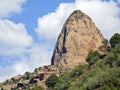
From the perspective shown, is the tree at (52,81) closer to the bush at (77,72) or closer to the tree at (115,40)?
the bush at (77,72)

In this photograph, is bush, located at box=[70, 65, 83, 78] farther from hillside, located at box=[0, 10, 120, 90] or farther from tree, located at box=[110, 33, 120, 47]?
tree, located at box=[110, 33, 120, 47]

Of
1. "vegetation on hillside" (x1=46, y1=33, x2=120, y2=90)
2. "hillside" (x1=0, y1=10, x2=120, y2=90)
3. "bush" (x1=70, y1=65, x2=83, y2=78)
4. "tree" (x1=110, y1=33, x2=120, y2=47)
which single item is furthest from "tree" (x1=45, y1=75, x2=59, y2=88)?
"tree" (x1=110, y1=33, x2=120, y2=47)

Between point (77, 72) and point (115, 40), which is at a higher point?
point (115, 40)

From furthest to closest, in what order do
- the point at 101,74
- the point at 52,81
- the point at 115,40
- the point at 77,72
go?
the point at 52,81, the point at 115,40, the point at 77,72, the point at 101,74

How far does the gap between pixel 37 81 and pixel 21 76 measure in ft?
94.2

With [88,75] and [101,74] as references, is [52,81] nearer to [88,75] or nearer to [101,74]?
[88,75]

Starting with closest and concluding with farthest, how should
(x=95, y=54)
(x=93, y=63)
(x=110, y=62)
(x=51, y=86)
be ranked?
1. (x=110, y=62)
2. (x=93, y=63)
3. (x=95, y=54)
4. (x=51, y=86)

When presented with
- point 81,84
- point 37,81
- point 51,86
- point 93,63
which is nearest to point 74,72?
point 93,63

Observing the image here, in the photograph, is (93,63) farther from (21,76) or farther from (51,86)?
(21,76)

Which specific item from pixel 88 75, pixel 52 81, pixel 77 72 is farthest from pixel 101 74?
pixel 52 81

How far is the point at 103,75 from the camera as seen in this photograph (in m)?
71.1

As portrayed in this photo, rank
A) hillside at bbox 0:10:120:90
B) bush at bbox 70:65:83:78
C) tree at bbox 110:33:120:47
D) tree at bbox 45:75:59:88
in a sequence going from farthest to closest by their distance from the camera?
tree at bbox 45:75:59:88, tree at bbox 110:33:120:47, bush at bbox 70:65:83:78, hillside at bbox 0:10:120:90

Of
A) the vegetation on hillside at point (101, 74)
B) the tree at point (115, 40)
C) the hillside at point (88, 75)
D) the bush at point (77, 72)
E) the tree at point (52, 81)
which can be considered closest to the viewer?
the vegetation on hillside at point (101, 74)

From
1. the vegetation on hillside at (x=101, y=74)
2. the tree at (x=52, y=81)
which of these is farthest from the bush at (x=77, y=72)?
the tree at (x=52, y=81)
